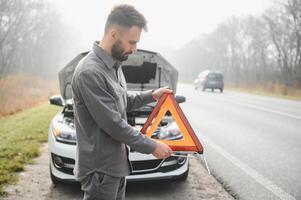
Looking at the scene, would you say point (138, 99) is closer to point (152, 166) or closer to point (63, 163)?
point (152, 166)

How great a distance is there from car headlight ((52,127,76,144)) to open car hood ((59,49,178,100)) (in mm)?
1208

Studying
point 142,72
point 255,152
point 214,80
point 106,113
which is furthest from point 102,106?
point 214,80

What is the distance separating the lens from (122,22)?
2.04 meters

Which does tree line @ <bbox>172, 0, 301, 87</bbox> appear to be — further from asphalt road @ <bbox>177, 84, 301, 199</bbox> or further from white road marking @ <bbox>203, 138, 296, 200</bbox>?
white road marking @ <bbox>203, 138, 296, 200</bbox>

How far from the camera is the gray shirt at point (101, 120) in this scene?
1983 mm

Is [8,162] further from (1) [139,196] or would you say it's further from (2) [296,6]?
(2) [296,6]

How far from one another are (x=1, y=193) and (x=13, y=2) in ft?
105

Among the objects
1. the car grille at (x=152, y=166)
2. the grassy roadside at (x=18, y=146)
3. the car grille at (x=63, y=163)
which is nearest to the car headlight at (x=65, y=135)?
the car grille at (x=63, y=163)

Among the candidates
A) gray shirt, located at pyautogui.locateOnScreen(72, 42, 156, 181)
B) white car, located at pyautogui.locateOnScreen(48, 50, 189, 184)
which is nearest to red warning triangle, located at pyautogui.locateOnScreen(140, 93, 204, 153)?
gray shirt, located at pyautogui.locateOnScreen(72, 42, 156, 181)

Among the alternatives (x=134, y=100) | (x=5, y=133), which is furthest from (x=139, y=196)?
(x=5, y=133)

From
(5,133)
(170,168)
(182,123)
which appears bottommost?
(5,133)

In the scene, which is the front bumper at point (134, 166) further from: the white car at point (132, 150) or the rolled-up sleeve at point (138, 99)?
the rolled-up sleeve at point (138, 99)

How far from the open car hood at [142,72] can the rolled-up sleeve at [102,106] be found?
11.1ft

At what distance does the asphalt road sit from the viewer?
186 inches
